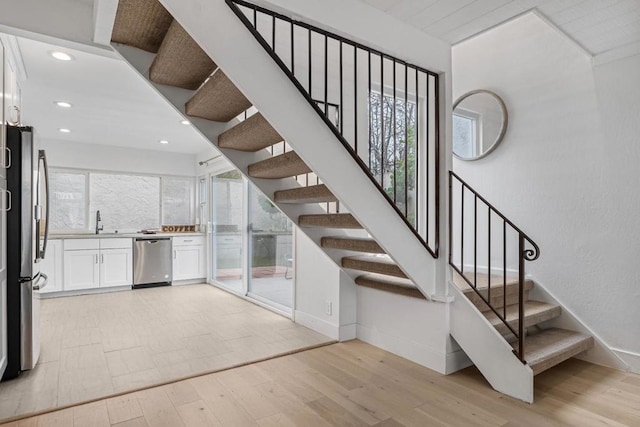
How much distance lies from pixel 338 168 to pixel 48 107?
13.0 ft

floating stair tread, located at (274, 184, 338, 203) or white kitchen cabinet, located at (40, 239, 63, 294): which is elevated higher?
floating stair tread, located at (274, 184, 338, 203)

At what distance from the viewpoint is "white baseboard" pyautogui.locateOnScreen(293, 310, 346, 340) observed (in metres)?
3.32

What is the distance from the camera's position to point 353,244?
259 cm

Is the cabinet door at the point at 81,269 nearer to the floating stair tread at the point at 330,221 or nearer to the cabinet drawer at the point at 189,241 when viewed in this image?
the cabinet drawer at the point at 189,241

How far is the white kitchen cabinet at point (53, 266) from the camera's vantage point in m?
5.19

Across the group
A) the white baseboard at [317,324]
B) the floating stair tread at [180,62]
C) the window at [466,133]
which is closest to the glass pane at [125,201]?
the white baseboard at [317,324]

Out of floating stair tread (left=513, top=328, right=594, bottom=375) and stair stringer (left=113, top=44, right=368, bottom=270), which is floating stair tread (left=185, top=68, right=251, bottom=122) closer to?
stair stringer (left=113, top=44, right=368, bottom=270)

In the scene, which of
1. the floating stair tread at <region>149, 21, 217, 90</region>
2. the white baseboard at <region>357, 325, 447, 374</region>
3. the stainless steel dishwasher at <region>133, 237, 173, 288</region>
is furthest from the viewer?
the stainless steel dishwasher at <region>133, 237, 173, 288</region>

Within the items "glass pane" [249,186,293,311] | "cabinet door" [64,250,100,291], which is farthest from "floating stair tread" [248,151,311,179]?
"cabinet door" [64,250,100,291]

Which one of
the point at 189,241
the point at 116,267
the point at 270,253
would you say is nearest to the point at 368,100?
the point at 270,253

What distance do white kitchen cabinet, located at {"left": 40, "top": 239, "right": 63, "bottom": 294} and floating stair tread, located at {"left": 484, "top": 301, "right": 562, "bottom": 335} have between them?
18.1 ft

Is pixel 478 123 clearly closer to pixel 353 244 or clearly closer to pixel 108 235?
pixel 353 244

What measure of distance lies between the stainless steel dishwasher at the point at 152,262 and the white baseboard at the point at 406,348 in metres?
3.99

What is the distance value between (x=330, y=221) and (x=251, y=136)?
0.78 meters
